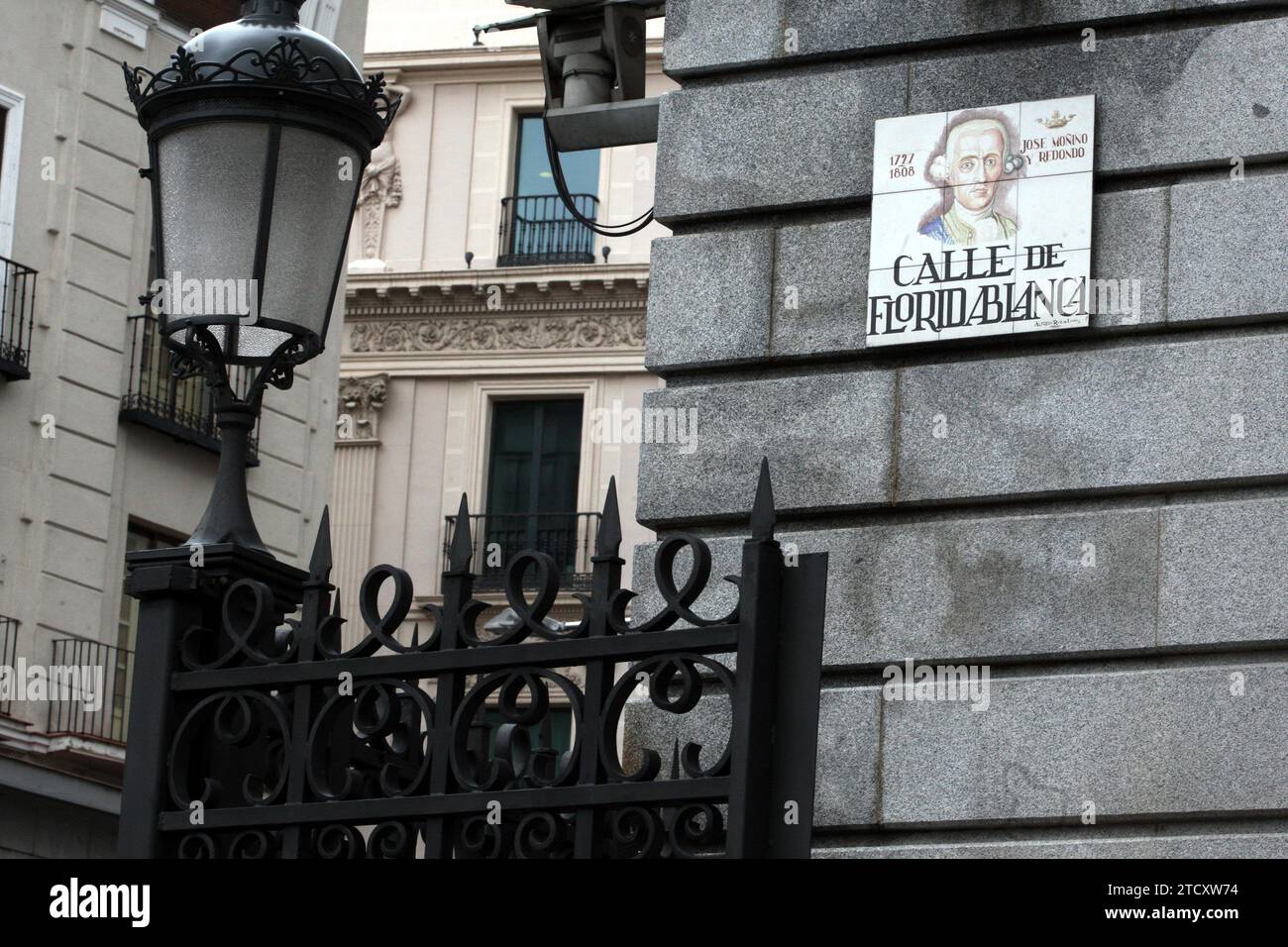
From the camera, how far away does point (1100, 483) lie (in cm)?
741

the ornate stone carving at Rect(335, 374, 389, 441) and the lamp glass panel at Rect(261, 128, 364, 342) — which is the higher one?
the ornate stone carving at Rect(335, 374, 389, 441)

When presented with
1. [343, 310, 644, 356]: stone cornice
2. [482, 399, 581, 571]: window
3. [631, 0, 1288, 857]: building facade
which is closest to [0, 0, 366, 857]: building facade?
[482, 399, 581, 571]: window

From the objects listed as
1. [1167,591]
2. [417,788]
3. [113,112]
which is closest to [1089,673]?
[1167,591]

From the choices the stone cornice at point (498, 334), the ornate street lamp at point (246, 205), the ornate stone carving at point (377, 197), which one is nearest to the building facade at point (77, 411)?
the stone cornice at point (498, 334)

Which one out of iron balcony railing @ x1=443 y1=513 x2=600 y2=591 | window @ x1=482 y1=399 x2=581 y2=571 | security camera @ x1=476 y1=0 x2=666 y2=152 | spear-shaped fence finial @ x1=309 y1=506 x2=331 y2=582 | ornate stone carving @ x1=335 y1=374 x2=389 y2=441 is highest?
ornate stone carving @ x1=335 y1=374 x2=389 y2=441

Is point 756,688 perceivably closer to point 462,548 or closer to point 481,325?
point 462,548

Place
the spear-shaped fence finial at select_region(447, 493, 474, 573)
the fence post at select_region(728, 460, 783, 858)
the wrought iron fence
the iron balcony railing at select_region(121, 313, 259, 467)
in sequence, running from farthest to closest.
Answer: the iron balcony railing at select_region(121, 313, 259, 467) → the spear-shaped fence finial at select_region(447, 493, 474, 573) → the wrought iron fence → the fence post at select_region(728, 460, 783, 858)

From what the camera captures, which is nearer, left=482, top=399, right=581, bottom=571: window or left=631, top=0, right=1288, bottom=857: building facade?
left=631, top=0, right=1288, bottom=857: building facade

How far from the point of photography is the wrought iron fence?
4918 millimetres

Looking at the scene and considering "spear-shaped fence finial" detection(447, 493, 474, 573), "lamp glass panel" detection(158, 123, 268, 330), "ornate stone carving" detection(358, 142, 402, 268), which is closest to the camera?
"spear-shaped fence finial" detection(447, 493, 474, 573)

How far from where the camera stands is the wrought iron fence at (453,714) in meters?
4.92

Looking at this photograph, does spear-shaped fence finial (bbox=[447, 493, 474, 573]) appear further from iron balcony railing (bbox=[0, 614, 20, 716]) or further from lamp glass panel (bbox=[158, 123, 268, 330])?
iron balcony railing (bbox=[0, 614, 20, 716])

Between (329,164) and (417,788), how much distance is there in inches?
65.9

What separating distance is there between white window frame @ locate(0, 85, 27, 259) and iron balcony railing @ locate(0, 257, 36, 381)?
31cm
